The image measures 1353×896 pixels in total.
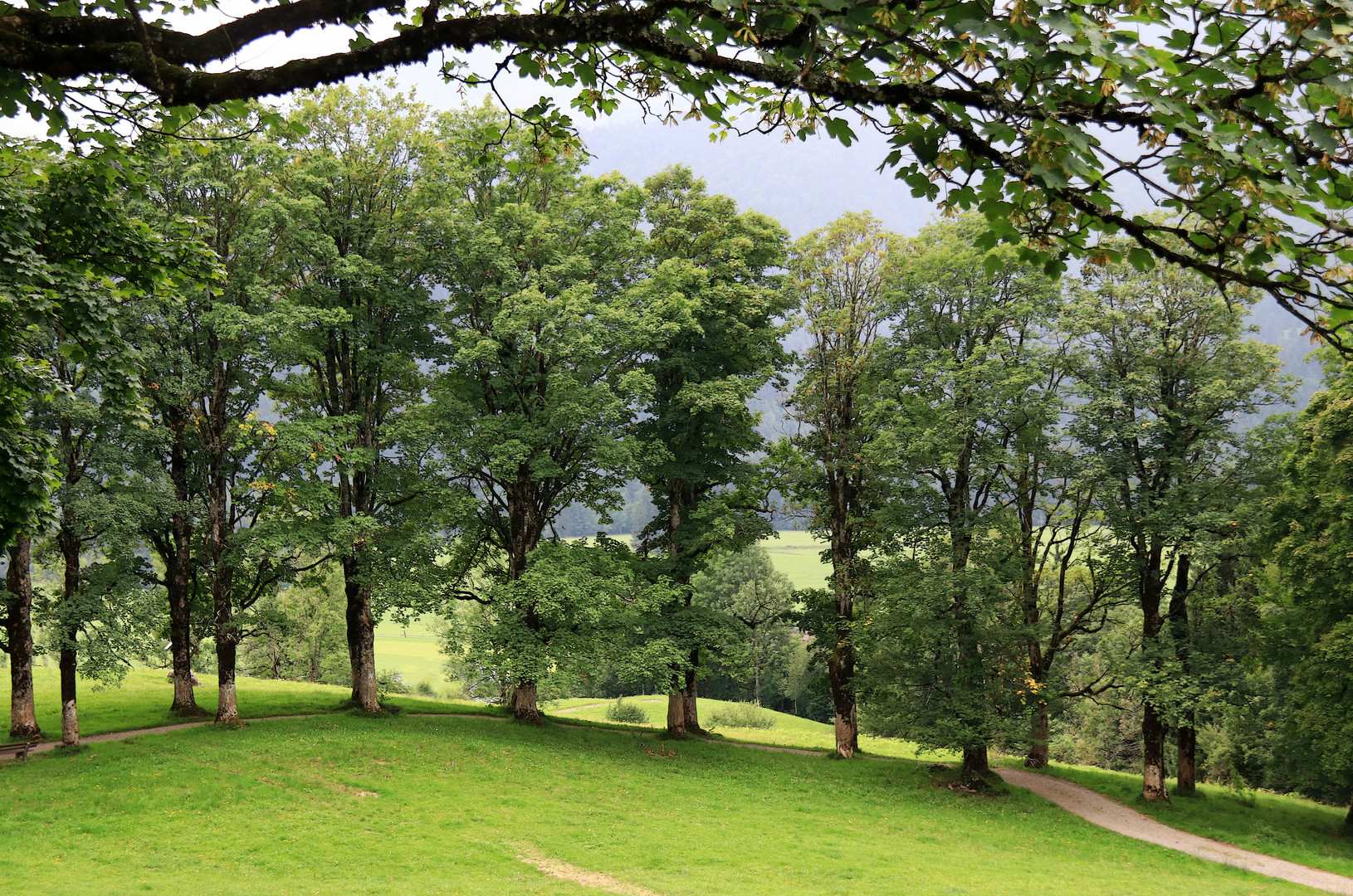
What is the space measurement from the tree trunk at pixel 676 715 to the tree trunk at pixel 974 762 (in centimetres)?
958

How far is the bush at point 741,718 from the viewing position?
4672 cm

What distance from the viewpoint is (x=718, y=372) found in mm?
27969

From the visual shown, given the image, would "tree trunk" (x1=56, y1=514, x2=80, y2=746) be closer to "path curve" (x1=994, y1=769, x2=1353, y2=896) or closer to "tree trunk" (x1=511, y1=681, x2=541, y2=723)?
"tree trunk" (x1=511, y1=681, x2=541, y2=723)

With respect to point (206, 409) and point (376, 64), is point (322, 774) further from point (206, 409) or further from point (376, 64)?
point (376, 64)

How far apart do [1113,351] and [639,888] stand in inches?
868

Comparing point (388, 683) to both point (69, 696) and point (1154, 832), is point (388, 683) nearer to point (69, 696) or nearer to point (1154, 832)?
point (69, 696)

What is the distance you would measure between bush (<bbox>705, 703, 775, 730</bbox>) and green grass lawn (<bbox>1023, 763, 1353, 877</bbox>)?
2078cm

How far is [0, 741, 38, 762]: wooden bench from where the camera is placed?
18516mm

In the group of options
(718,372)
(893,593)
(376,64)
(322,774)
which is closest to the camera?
(376,64)

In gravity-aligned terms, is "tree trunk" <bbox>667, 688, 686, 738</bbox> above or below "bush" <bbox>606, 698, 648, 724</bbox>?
above

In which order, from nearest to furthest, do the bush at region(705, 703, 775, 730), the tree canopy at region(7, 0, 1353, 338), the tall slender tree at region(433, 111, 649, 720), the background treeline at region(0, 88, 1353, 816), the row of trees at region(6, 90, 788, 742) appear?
the tree canopy at region(7, 0, 1353, 338) < the row of trees at region(6, 90, 788, 742) < the background treeline at region(0, 88, 1353, 816) < the tall slender tree at region(433, 111, 649, 720) < the bush at region(705, 703, 775, 730)

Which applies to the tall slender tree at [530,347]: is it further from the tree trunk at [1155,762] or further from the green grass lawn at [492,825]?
the tree trunk at [1155,762]

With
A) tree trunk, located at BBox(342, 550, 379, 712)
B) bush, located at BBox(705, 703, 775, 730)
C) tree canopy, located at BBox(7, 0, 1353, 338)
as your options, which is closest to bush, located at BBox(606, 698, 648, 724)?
bush, located at BBox(705, 703, 775, 730)

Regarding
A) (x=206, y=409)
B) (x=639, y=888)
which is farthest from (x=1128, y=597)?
(x=206, y=409)
